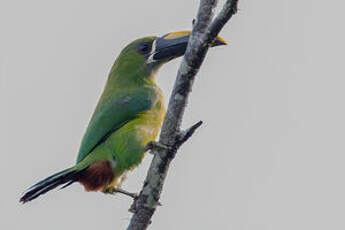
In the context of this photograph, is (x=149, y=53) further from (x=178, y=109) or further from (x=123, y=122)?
(x=178, y=109)

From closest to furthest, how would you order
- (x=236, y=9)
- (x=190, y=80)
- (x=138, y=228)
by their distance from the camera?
(x=236, y=9)
(x=190, y=80)
(x=138, y=228)

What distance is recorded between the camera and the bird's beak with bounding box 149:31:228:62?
4645 mm

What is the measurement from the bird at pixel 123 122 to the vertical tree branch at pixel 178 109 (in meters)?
0.47

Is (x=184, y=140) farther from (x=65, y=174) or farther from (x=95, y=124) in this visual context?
(x=95, y=124)

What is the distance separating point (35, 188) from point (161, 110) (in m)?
1.24

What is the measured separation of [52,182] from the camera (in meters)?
3.82

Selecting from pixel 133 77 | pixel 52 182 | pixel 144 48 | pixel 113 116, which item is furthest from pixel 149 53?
pixel 52 182

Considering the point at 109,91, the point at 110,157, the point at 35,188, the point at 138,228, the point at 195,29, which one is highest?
the point at 109,91

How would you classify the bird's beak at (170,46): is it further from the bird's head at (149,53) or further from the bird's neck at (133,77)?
the bird's neck at (133,77)

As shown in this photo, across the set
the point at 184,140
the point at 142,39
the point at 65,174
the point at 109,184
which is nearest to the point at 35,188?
the point at 65,174

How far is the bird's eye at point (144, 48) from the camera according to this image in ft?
16.4

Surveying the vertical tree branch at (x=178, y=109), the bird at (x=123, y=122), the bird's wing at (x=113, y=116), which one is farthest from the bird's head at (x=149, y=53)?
the vertical tree branch at (x=178, y=109)

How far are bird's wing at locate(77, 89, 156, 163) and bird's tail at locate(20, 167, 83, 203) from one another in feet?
1.00

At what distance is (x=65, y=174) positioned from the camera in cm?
392
